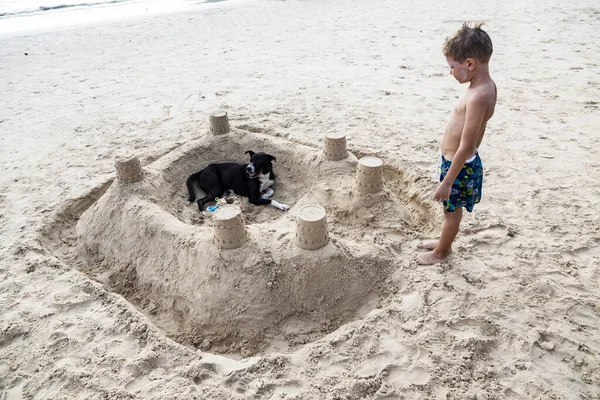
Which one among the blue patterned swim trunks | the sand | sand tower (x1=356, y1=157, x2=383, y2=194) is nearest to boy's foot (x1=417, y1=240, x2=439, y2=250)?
the sand

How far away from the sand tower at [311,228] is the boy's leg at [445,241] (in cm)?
89

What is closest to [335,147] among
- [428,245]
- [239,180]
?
[239,180]

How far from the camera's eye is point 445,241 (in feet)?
10.6

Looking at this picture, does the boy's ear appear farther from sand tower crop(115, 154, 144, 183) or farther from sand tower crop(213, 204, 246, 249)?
sand tower crop(115, 154, 144, 183)

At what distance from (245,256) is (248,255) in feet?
0.08

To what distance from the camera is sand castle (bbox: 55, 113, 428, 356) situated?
3059mm

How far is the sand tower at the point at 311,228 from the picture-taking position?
119 inches

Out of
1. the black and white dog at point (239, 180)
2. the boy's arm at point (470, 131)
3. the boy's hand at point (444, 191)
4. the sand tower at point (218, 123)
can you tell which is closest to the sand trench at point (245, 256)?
the black and white dog at point (239, 180)

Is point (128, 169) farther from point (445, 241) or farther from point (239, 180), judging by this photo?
point (445, 241)

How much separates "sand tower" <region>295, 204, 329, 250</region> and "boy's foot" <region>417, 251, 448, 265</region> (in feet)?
2.74

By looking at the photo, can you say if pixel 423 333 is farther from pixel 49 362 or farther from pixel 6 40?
pixel 6 40

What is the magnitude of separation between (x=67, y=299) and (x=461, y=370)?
10.0 ft

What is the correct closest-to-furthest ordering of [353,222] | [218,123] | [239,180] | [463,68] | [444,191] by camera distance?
1. [463,68]
2. [444,191]
3. [353,222]
4. [239,180]
5. [218,123]

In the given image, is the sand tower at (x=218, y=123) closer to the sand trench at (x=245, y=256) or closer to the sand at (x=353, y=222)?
the sand at (x=353, y=222)
